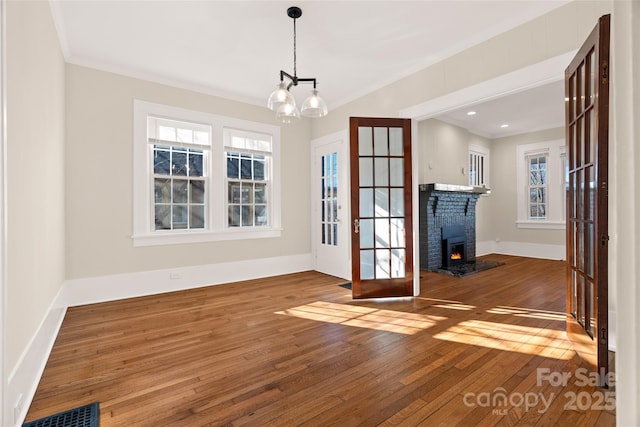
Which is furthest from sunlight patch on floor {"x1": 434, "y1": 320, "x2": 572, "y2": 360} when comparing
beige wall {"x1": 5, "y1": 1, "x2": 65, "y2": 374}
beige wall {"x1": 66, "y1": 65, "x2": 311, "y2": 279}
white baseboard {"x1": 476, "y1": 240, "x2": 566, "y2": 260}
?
white baseboard {"x1": 476, "y1": 240, "x2": 566, "y2": 260}

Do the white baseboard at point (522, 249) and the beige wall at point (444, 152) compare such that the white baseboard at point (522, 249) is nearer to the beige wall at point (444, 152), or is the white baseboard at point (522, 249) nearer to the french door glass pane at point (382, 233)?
the beige wall at point (444, 152)

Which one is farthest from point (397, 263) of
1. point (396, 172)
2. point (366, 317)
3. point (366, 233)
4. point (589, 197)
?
point (589, 197)

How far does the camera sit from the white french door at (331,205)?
196 inches

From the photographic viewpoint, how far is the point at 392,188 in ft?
13.2

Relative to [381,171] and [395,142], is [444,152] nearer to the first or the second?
[395,142]

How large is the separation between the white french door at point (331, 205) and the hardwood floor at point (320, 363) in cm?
135

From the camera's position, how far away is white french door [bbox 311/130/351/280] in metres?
4.97

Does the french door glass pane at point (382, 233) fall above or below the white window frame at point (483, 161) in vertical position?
below

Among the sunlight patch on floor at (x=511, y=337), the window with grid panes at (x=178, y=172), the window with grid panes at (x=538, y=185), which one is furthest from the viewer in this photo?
the window with grid panes at (x=538, y=185)

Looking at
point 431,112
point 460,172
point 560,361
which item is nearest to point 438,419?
point 560,361

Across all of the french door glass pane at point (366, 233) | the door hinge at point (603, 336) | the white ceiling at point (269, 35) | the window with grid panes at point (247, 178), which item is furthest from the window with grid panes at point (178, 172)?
the door hinge at point (603, 336)

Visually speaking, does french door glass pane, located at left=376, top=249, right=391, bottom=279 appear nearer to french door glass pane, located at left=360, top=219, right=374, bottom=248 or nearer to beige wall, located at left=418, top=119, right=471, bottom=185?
french door glass pane, located at left=360, top=219, right=374, bottom=248

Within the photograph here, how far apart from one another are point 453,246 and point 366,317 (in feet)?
11.4

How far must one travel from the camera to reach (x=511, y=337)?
105 inches
